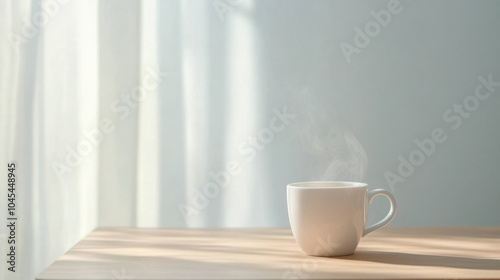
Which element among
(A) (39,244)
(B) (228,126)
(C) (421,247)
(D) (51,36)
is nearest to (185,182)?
(B) (228,126)

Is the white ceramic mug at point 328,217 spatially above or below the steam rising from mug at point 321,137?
below

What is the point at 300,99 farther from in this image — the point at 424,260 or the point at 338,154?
the point at 424,260

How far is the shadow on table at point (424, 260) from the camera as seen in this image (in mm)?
803

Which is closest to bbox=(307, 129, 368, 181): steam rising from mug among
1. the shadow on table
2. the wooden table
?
the wooden table

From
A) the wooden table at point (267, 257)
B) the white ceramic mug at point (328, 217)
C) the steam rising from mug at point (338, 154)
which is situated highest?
the steam rising from mug at point (338, 154)

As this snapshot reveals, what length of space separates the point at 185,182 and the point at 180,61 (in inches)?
13.4

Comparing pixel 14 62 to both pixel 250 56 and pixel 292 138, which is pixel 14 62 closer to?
pixel 250 56

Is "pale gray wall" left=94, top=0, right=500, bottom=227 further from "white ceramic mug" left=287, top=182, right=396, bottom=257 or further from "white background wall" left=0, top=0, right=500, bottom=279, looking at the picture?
"white ceramic mug" left=287, top=182, right=396, bottom=257

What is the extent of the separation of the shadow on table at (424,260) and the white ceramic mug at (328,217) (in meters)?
0.03

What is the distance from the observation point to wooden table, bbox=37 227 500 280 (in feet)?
2.50

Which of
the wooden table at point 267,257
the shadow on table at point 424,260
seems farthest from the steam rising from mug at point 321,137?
the shadow on table at point 424,260

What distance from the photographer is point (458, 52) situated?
1.62 m

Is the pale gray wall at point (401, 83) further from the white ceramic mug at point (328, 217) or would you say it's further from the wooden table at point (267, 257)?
the white ceramic mug at point (328, 217)

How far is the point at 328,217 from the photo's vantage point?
86 centimetres
